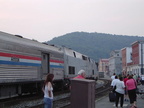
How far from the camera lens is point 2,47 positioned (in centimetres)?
1512

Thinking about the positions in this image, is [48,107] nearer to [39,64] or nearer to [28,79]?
[28,79]

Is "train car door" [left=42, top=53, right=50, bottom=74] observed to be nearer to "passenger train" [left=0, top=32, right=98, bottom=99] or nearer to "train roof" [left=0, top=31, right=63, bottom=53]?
"passenger train" [left=0, top=32, right=98, bottom=99]

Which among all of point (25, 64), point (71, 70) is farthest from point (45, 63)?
point (71, 70)

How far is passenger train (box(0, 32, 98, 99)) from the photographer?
15.5 meters

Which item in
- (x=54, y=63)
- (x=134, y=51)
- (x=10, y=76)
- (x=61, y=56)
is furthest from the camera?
(x=134, y=51)

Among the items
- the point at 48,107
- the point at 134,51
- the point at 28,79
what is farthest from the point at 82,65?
the point at 134,51

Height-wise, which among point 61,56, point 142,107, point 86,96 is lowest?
point 142,107

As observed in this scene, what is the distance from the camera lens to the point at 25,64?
57.6ft

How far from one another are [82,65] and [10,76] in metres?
18.9

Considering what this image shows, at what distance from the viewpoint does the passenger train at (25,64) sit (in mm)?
15485

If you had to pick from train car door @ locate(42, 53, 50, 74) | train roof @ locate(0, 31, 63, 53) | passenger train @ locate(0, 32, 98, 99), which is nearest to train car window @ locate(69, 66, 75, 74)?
passenger train @ locate(0, 32, 98, 99)

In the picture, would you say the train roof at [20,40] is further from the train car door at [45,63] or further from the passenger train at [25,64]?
the train car door at [45,63]

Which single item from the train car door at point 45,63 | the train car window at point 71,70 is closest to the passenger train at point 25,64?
the train car door at point 45,63

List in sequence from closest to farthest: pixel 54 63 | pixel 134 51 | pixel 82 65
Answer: pixel 54 63 < pixel 82 65 < pixel 134 51
